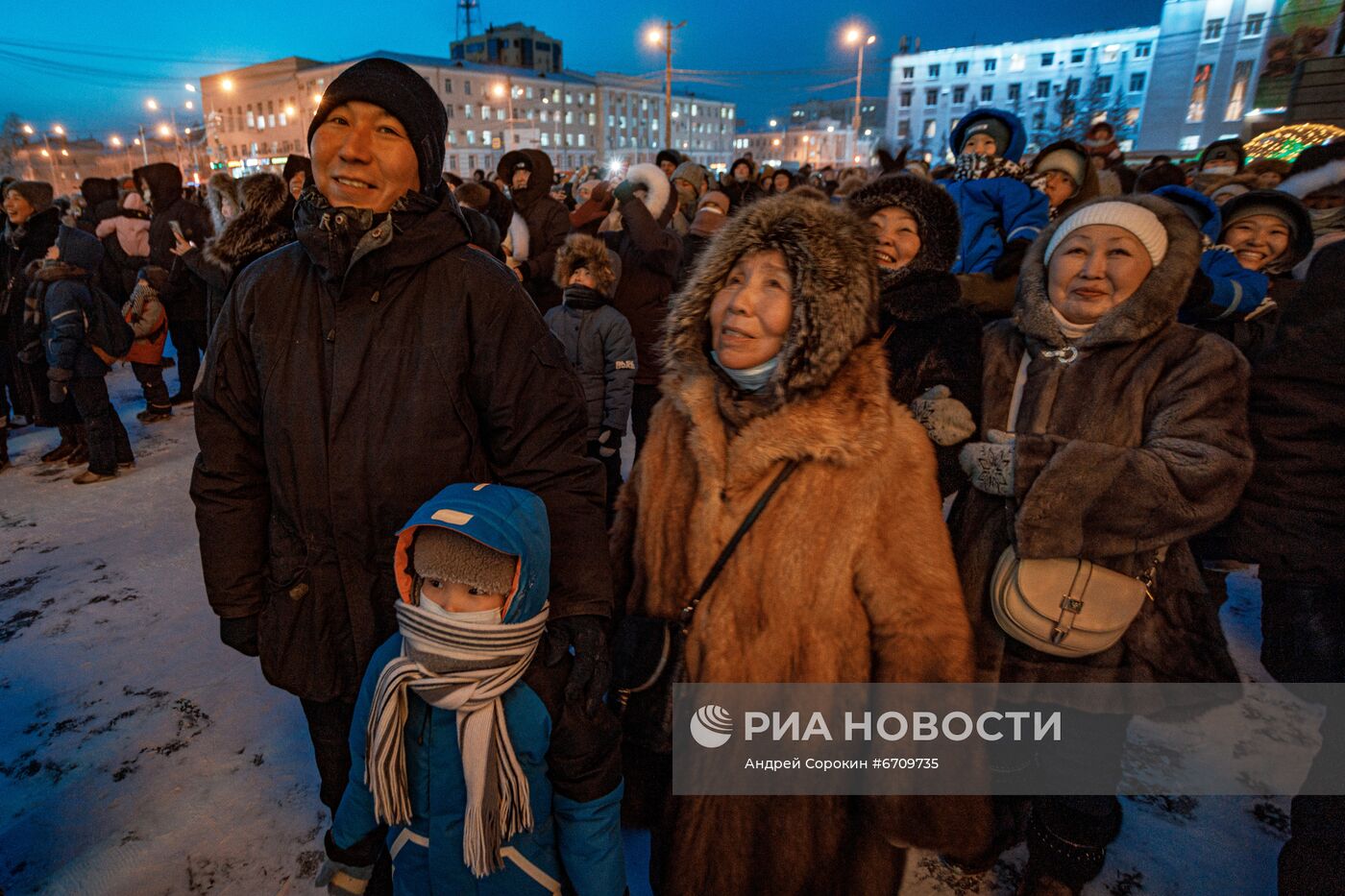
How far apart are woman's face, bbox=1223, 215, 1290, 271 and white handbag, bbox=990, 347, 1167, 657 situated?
97.4 inches

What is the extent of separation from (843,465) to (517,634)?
0.87 m

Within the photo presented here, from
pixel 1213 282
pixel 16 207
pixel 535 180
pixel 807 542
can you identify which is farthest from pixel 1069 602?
pixel 16 207

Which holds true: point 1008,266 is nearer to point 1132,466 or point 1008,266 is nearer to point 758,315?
point 1132,466

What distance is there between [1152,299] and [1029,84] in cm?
7680

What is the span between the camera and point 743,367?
171 cm

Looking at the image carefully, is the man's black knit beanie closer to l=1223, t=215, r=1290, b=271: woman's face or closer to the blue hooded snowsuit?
the blue hooded snowsuit

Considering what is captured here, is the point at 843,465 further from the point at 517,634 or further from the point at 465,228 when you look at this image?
the point at 465,228

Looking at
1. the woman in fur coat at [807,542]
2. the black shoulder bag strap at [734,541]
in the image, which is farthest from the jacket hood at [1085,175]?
the black shoulder bag strap at [734,541]

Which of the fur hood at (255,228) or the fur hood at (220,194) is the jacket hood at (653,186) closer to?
the fur hood at (220,194)

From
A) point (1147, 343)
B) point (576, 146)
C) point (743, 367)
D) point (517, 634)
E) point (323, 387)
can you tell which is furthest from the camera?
point (576, 146)

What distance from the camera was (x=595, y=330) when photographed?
159 inches

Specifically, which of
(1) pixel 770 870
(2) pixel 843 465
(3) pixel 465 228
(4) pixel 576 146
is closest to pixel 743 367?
(2) pixel 843 465

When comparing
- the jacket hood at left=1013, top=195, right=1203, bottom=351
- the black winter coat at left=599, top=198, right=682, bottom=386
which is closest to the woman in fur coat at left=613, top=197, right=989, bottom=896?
the jacket hood at left=1013, top=195, right=1203, bottom=351

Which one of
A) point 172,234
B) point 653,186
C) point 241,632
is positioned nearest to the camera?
point 241,632
